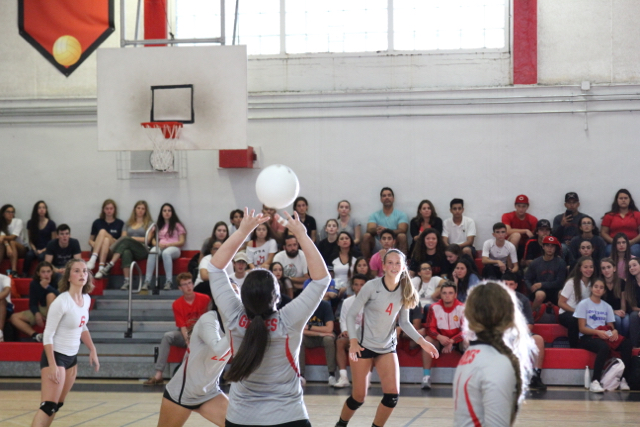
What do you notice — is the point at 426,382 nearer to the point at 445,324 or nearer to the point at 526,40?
the point at 445,324

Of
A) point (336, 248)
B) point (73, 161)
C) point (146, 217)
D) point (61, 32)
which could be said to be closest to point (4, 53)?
point (61, 32)

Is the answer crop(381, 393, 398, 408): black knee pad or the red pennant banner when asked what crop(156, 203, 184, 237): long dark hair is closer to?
the red pennant banner

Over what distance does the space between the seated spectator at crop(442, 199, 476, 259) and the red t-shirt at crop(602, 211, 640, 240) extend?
2217mm

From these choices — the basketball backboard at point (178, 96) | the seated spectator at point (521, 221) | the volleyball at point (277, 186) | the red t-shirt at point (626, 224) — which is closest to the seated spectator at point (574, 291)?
the seated spectator at point (521, 221)

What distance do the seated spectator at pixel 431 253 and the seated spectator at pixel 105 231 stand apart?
5.30m

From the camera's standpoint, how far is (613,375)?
8938 mm

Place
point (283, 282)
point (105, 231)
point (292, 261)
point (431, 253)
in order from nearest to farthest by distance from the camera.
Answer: point (283, 282)
point (431, 253)
point (292, 261)
point (105, 231)

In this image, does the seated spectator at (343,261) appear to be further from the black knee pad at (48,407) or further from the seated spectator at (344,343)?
the black knee pad at (48,407)

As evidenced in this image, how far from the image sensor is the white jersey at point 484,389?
2.61 m

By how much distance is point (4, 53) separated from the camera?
45.1ft

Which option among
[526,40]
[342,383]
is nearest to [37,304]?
[342,383]

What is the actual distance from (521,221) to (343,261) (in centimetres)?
328

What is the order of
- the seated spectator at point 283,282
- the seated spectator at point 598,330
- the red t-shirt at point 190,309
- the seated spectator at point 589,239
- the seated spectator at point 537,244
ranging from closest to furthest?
the seated spectator at point 598,330 < the red t-shirt at point 190,309 < the seated spectator at point 283,282 < the seated spectator at point 589,239 < the seated spectator at point 537,244

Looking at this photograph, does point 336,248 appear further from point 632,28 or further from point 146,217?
point 632,28
